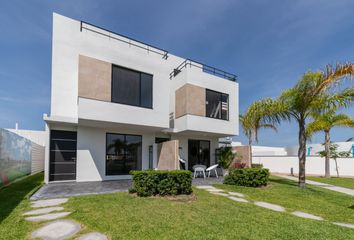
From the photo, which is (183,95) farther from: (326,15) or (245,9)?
(326,15)

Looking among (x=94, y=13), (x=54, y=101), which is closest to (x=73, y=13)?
(x=94, y=13)

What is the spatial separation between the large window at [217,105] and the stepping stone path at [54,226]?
9.79 m

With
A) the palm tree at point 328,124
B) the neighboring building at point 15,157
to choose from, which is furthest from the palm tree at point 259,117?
the neighboring building at point 15,157

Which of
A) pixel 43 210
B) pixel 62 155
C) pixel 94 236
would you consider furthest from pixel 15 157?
pixel 94 236

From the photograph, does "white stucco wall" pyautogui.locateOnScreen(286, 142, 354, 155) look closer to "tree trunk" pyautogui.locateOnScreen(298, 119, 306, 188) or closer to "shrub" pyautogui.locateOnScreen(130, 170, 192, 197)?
"tree trunk" pyautogui.locateOnScreen(298, 119, 306, 188)

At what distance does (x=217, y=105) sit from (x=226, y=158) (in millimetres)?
3820

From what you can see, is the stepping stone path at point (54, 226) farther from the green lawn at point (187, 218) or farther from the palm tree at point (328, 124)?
the palm tree at point (328, 124)

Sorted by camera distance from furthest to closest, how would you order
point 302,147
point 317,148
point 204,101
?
point 317,148, point 204,101, point 302,147

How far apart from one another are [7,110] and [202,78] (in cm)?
1709

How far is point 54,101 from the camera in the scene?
Answer: 10.5 metres

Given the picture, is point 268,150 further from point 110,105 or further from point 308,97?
point 110,105

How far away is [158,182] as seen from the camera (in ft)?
23.9

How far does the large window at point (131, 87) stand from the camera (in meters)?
10.3

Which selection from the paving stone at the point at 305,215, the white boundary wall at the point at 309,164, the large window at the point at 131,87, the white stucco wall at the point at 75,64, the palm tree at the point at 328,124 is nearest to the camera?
Answer: the paving stone at the point at 305,215
